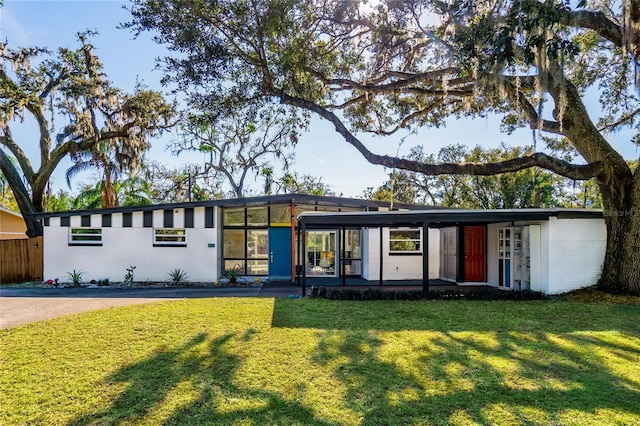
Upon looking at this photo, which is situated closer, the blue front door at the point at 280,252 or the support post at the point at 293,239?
the support post at the point at 293,239

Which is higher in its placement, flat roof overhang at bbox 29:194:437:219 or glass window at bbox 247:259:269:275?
flat roof overhang at bbox 29:194:437:219

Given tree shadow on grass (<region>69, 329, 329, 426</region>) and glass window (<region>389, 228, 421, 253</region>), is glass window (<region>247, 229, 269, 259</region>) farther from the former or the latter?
tree shadow on grass (<region>69, 329, 329, 426</region>)

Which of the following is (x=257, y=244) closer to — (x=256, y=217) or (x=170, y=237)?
(x=256, y=217)

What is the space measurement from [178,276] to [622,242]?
1339 cm

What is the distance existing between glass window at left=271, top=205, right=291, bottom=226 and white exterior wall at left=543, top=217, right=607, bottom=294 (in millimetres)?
8999

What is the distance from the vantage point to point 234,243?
49.8 ft

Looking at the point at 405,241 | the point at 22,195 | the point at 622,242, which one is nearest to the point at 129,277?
the point at 22,195

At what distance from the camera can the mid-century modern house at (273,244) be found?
42.5ft

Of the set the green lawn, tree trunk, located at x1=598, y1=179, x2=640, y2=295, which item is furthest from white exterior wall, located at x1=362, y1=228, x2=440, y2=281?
the green lawn

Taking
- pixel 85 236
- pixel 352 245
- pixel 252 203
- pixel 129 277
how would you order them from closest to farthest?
pixel 129 277, pixel 85 236, pixel 252 203, pixel 352 245

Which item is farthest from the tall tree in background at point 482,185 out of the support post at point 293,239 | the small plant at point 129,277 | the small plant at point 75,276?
the small plant at point 75,276

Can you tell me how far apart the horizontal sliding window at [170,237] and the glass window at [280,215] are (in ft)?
11.2

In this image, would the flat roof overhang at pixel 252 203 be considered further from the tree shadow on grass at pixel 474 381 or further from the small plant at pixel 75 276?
the tree shadow on grass at pixel 474 381

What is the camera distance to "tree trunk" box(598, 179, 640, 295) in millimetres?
9656
